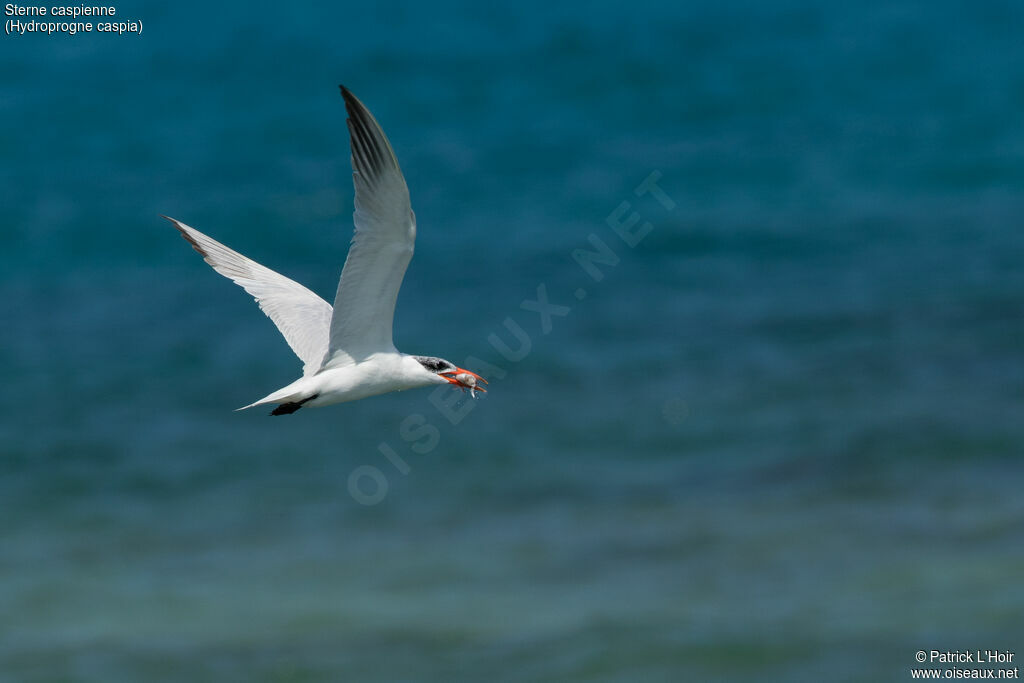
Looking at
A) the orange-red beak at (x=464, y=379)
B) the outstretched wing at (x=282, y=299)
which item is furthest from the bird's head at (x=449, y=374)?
the outstretched wing at (x=282, y=299)

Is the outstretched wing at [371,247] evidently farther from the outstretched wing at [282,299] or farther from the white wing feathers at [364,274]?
the outstretched wing at [282,299]

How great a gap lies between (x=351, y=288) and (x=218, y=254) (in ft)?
13.6

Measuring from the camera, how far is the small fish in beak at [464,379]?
15.6m

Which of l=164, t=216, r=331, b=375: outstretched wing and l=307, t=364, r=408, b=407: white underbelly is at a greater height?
l=164, t=216, r=331, b=375: outstretched wing

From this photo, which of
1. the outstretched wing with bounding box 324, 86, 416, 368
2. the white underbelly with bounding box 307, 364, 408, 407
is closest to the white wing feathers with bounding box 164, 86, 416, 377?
the outstretched wing with bounding box 324, 86, 416, 368

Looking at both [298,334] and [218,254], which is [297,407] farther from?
[218,254]

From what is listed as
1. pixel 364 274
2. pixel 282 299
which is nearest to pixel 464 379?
pixel 364 274

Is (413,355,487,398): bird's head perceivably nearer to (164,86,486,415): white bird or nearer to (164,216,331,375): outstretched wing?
(164,86,486,415): white bird

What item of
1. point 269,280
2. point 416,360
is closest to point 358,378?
point 416,360

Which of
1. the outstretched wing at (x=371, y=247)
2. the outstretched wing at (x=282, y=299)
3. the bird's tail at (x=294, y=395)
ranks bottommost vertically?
the bird's tail at (x=294, y=395)

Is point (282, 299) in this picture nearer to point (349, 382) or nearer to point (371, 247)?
point (349, 382)

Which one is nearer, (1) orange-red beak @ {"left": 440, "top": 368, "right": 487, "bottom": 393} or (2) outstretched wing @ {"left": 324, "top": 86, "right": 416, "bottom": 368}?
(2) outstretched wing @ {"left": 324, "top": 86, "right": 416, "bottom": 368}

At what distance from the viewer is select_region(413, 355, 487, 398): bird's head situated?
15.6 meters

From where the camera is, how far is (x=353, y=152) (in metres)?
13.9
